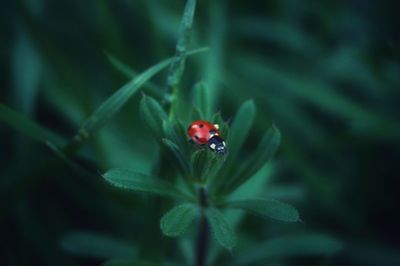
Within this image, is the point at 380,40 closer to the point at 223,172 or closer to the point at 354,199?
the point at 354,199

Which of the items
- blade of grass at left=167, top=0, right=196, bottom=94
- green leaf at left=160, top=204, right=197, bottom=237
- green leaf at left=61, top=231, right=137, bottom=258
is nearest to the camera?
green leaf at left=160, top=204, right=197, bottom=237

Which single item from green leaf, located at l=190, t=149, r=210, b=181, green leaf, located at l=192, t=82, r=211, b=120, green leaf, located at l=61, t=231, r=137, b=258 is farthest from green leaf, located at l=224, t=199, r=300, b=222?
green leaf, located at l=61, t=231, r=137, b=258

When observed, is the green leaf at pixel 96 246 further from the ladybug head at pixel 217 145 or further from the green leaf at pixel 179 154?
the ladybug head at pixel 217 145

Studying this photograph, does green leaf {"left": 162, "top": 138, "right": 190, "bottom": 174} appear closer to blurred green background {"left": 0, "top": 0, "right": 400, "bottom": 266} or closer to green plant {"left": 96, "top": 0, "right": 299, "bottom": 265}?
green plant {"left": 96, "top": 0, "right": 299, "bottom": 265}

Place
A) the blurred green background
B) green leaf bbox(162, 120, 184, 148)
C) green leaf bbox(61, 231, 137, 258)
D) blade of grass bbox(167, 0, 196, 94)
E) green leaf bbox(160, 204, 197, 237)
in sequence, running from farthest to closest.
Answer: the blurred green background → green leaf bbox(61, 231, 137, 258) → blade of grass bbox(167, 0, 196, 94) → green leaf bbox(162, 120, 184, 148) → green leaf bbox(160, 204, 197, 237)

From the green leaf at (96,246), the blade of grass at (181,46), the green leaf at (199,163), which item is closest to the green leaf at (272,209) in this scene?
the green leaf at (199,163)

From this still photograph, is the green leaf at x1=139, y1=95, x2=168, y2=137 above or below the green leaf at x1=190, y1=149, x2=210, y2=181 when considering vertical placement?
above

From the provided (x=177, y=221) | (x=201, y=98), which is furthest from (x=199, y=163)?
(x=201, y=98)
